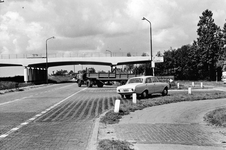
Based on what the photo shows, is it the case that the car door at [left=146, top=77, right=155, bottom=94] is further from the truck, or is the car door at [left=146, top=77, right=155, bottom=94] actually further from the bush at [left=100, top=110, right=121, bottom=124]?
the truck

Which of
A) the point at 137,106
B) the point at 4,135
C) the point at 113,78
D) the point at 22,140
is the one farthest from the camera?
the point at 113,78

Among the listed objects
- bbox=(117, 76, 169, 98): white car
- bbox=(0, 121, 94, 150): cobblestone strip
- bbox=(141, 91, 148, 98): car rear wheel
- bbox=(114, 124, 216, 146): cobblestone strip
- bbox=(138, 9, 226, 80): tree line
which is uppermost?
bbox=(138, 9, 226, 80): tree line

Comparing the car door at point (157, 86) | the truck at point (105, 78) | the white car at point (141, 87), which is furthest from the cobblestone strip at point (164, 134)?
the truck at point (105, 78)

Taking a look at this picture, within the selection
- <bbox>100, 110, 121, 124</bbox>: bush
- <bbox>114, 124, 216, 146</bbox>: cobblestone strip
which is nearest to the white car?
<bbox>100, 110, 121, 124</bbox>: bush

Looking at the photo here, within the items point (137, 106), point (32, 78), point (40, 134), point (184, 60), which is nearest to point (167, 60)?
point (184, 60)

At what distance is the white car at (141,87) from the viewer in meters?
19.5

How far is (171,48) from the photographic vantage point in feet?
285

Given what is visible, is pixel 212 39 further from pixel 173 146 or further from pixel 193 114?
pixel 173 146

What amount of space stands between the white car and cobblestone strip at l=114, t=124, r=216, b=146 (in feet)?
32.6

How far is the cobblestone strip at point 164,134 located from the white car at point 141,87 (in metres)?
9.95

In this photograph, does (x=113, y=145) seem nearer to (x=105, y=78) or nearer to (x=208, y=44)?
(x=105, y=78)

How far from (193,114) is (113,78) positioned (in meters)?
29.4

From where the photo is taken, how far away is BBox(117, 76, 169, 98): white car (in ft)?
64.0

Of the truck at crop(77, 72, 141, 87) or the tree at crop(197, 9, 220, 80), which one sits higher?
the tree at crop(197, 9, 220, 80)
